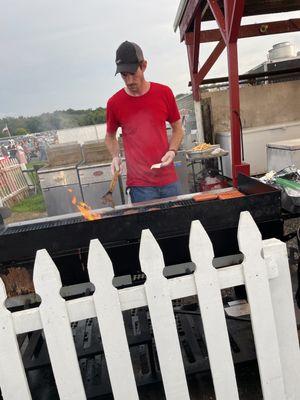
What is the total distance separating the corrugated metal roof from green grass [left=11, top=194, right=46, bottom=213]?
251 inches

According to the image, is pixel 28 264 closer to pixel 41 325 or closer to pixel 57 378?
pixel 41 325

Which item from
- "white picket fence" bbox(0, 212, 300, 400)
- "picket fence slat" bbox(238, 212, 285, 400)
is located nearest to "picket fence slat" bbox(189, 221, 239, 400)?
"white picket fence" bbox(0, 212, 300, 400)

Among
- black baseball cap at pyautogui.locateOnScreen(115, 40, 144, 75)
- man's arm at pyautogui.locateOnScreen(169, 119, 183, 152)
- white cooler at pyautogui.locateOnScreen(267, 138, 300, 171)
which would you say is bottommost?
white cooler at pyautogui.locateOnScreen(267, 138, 300, 171)

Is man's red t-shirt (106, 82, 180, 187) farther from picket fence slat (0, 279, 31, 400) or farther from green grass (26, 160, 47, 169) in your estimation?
green grass (26, 160, 47, 169)

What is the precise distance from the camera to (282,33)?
8.33m

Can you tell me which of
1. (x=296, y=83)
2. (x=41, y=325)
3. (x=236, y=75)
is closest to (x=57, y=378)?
(x=41, y=325)

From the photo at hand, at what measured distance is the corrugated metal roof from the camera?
701 centimetres

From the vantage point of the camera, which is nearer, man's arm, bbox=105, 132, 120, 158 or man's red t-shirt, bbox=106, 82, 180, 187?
man's red t-shirt, bbox=106, 82, 180, 187

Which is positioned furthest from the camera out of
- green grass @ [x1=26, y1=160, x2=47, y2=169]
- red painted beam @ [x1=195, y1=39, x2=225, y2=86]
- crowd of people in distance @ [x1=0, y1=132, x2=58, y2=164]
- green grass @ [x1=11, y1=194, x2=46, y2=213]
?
crowd of people in distance @ [x1=0, y1=132, x2=58, y2=164]

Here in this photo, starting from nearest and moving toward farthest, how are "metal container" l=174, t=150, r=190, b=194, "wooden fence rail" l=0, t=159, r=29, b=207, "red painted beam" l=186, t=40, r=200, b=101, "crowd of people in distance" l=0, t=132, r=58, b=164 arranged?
"metal container" l=174, t=150, r=190, b=194 → "red painted beam" l=186, t=40, r=200, b=101 → "wooden fence rail" l=0, t=159, r=29, b=207 → "crowd of people in distance" l=0, t=132, r=58, b=164

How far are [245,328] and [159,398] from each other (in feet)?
2.54

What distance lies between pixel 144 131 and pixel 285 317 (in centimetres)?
194

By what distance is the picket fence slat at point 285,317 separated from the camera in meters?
1.51

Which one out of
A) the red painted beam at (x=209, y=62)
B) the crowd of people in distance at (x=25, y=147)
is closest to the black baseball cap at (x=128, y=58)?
the red painted beam at (x=209, y=62)
